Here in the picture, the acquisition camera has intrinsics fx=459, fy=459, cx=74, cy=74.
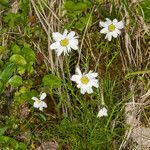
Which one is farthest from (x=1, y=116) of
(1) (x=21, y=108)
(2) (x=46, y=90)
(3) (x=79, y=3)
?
(3) (x=79, y=3)

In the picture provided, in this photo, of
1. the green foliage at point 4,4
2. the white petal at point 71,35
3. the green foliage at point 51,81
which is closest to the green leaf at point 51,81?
the green foliage at point 51,81

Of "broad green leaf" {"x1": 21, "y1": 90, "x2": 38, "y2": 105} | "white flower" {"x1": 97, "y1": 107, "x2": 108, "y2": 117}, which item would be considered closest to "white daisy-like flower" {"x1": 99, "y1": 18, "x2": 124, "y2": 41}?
"white flower" {"x1": 97, "y1": 107, "x2": 108, "y2": 117}

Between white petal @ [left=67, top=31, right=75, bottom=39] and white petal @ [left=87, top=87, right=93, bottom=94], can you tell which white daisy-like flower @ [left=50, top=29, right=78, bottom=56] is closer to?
white petal @ [left=67, top=31, right=75, bottom=39]

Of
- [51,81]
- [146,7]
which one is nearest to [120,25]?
[146,7]

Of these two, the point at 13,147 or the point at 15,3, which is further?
the point at 15,3

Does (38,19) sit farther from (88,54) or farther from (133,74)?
(133,74)

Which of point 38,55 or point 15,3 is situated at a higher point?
point 15,3

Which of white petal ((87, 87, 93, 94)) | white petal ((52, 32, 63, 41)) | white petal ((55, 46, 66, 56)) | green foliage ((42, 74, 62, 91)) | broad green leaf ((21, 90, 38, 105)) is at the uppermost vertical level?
white petal ((52, 32, 63, 41))
